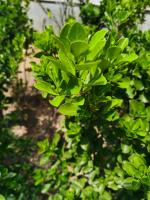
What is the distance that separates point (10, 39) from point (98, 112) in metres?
2.10

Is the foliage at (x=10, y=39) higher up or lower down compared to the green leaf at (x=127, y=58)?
higher up

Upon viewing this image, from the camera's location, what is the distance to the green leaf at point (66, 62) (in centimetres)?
158

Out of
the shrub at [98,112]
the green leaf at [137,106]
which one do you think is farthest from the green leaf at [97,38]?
the green leaf at [137,106]

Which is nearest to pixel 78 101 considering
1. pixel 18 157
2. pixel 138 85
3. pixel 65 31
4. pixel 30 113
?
pixel 65 31

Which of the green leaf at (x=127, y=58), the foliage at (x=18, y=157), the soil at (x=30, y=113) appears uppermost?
the green leaf at (x=127, y=58)

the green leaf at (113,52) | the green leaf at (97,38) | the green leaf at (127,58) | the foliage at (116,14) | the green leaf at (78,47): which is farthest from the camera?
the foliage at (116,14)

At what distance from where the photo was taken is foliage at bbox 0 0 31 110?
3.45 metres

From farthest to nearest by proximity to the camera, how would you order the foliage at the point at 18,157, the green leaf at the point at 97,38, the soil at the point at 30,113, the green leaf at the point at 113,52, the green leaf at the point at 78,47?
1. the soil at the point at 30,113
2. the foliage at the point at 18,157
3. the green leaf at the point at 113,52
4. the green leaf at the point at 97,38
5. the green leaf at the point at 78,47

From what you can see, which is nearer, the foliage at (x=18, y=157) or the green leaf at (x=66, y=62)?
the green leaf at (x=66, y=62)

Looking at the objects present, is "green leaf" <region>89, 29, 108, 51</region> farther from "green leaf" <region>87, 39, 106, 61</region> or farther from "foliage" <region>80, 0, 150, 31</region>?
"foliage" <region>80, 0, 150, 31</region>

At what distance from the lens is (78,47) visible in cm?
153

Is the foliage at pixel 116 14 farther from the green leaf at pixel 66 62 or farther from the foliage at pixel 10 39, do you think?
the green leaf at pixel 66 62

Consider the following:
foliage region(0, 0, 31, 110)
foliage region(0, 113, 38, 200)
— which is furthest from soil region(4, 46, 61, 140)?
foliage region(0, 113, 38, 200)

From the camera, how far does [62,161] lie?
2.82 m
